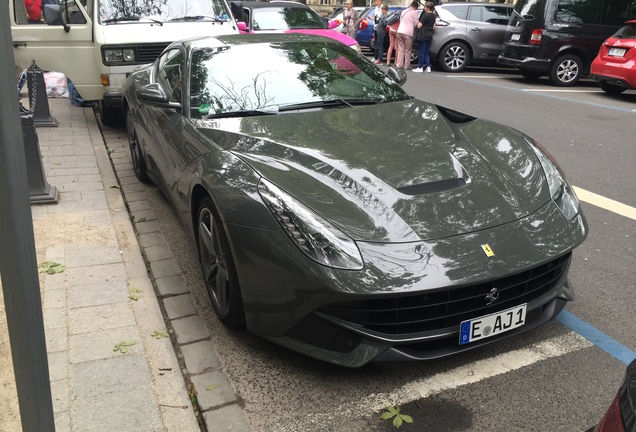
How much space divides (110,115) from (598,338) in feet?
22.3

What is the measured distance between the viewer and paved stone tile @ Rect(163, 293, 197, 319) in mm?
3674

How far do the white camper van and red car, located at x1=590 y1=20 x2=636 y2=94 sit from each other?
6.99 metres

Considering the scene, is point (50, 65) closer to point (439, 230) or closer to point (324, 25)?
point (324, 25)

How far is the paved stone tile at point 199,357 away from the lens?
3.14 metres

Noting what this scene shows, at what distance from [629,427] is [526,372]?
66.5 inches

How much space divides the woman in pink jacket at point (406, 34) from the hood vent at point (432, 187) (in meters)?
12.9

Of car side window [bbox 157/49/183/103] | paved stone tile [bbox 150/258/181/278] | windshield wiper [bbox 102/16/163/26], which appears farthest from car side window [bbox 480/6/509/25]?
paved stone tile [bbox 150/258/181/278]

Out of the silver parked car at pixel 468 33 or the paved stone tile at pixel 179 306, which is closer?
the paved stone tile at pixel 179 306

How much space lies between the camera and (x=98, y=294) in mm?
3781

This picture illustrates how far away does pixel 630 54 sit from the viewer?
10.9m

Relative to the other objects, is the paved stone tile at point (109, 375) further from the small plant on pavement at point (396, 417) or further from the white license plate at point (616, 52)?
the white license plate at point (616, 52)

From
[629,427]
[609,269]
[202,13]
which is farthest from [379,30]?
[629,427]

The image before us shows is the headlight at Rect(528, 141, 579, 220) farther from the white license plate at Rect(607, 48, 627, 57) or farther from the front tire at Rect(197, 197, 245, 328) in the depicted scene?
the white license plate at Rect(607, 48, 627, 57)


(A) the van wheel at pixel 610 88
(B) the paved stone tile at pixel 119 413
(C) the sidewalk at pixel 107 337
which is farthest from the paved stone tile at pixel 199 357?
(A) the van wheel at pixel 610 88
